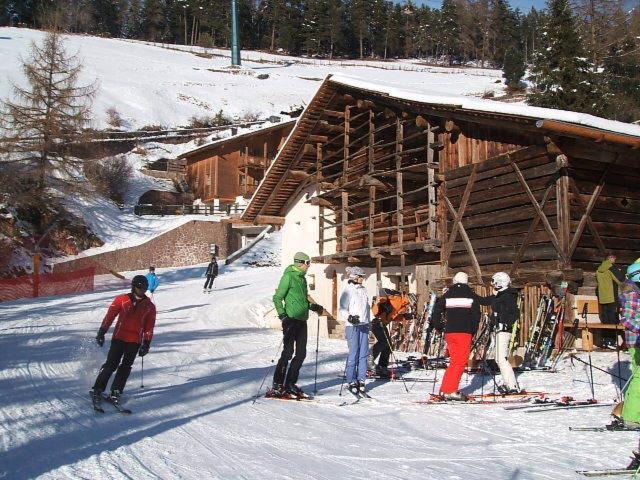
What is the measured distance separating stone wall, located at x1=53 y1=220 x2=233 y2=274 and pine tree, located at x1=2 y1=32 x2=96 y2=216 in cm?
415

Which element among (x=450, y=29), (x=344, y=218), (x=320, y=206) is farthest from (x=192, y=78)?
(x=344, y=218)

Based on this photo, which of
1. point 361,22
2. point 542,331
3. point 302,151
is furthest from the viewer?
point 361,22

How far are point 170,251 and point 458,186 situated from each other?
86.9ft

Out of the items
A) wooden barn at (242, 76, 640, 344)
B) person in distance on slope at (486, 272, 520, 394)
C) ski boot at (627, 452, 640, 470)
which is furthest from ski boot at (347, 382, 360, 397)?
wooden barn at (242, 76, 640, 344)

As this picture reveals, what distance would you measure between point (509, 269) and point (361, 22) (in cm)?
9423

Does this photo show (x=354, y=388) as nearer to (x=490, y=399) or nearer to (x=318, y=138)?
(x=490, y=399)

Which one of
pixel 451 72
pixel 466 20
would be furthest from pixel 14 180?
pixel 466 20

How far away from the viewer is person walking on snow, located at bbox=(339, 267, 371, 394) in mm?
8883

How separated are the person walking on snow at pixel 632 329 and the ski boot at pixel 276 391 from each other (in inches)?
174

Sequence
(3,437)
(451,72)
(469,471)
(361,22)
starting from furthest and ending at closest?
1. (361,22)
2. (451,72)
3. (3,437)
4. (469,471)

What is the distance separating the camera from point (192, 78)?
7256cm

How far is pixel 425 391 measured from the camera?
9.45 meters

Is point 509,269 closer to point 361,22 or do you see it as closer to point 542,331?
point 542,331

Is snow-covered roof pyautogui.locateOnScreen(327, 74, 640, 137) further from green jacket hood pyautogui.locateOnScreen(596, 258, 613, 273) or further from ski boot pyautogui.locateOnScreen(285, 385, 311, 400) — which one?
ski boot pyautogui.locateOnScreen(285, 385, 311, 400)
